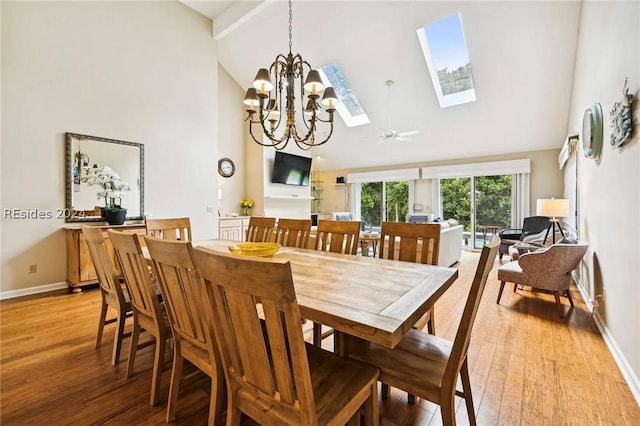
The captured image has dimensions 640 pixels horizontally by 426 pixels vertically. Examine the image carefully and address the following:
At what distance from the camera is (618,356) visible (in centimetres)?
205

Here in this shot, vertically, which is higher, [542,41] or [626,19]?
[542,41]

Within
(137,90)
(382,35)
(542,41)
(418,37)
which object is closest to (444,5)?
(418,37)

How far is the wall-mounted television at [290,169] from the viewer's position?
22.5 feet

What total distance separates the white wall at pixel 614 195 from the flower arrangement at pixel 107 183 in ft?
17.1

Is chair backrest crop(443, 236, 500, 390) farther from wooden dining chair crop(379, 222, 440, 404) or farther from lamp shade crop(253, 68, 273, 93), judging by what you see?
lamp shade crop(253, 68, 273, 93)

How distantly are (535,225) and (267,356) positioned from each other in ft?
20.6

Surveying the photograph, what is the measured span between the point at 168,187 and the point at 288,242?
2.92 meters

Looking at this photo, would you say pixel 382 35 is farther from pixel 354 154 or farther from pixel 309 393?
pixel 309 393

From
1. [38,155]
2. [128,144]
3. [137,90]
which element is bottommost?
[38,155]

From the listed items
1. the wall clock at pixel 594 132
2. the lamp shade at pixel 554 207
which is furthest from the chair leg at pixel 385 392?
the lamp shade at pixel 554 207

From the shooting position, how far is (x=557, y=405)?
1.62 m

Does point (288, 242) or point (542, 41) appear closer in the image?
point (288, 242)

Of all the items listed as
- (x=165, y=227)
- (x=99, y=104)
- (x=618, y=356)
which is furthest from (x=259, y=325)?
(x=99, y=104)

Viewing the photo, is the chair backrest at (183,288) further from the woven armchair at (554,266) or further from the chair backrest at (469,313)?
the woven armchair at (554,266)
